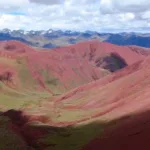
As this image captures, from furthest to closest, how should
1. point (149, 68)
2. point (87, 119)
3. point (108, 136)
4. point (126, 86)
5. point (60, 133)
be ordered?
point (149, 68), point (126, 86), point (87, 119), point (60, 133), point (108, 136)

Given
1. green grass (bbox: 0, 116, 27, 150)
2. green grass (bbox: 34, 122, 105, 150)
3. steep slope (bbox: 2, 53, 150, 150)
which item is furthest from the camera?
green grass (bbox: 34, 122, 105, 150)

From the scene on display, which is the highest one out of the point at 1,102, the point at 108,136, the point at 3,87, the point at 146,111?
the point at 3,87

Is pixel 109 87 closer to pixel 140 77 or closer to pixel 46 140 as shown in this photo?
pixel 140 77

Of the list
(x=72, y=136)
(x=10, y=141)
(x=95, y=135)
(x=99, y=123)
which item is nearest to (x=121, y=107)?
(x=99, y=123)

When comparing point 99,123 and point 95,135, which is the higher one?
point 99,123

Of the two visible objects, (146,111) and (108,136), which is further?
(146,111)

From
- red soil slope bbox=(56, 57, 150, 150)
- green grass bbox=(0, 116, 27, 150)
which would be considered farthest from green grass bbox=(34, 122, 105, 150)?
green grass bbox=(0, 116, 27, 150)

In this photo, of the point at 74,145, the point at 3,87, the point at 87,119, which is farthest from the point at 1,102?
the point at 74,145

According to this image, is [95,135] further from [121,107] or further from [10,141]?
[121,107]

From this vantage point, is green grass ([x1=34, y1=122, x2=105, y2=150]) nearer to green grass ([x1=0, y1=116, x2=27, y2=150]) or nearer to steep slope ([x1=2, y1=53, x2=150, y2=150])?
steep slope ([x1=2, y1=53, x2=150, y2=150])
